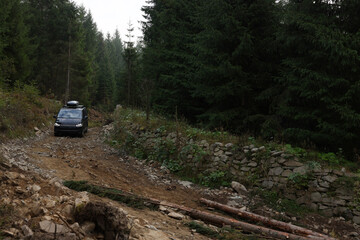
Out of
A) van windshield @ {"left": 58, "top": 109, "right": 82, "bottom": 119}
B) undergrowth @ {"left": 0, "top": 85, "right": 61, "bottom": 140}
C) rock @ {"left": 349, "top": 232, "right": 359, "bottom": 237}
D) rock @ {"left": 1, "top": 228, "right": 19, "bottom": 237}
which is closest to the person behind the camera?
rock @ {"left": 1, "top": 228, "right": 19, "bottom": 237}

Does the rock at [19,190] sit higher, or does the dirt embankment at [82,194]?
the rock at [19,190]

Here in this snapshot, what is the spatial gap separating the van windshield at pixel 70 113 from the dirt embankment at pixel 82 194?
1.79 m

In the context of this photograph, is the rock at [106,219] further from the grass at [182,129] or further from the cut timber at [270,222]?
the grass at [182,129]

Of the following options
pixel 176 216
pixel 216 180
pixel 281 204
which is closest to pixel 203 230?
pixel 176 216

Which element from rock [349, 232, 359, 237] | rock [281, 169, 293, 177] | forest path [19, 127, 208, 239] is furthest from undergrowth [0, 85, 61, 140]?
rock [349, 232, 359, 237]

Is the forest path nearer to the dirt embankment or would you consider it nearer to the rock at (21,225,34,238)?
the dirt embankment

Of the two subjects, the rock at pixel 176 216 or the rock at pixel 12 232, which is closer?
the rock at pixel 12 232

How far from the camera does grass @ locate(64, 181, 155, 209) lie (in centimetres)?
640

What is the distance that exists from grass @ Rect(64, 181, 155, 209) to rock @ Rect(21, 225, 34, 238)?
3.05 metres

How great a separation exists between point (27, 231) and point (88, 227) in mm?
992

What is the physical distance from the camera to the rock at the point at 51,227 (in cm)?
351

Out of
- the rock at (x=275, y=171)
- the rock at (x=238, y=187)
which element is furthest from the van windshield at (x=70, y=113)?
the rock at (x=275, y=171)

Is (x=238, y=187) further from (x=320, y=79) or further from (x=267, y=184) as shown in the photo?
(x=320, y=79)

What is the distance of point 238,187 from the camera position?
8.84 m
